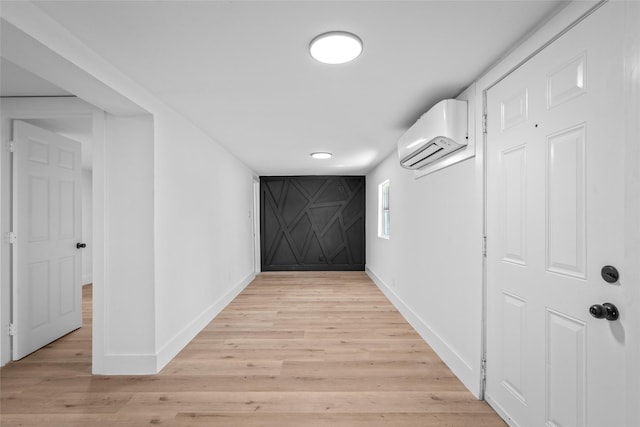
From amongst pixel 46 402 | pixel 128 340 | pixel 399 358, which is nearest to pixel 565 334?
pixel 399 358

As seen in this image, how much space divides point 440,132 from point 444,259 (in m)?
1.13

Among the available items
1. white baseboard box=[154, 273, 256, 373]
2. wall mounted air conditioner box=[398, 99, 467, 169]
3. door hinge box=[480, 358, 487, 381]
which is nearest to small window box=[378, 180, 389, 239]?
wall mounted air conditioner box=[398, 99, 467, 169]

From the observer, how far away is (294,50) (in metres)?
1.79

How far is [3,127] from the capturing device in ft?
8.77

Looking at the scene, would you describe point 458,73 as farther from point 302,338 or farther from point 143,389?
point 143,389

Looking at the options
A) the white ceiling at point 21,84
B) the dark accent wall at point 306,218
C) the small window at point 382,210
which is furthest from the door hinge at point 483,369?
the dark accent wall at point 306,218

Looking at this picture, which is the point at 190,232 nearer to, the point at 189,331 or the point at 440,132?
the point at 189,331

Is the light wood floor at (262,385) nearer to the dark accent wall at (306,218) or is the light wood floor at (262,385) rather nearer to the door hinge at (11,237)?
the door hinge at (11,237)

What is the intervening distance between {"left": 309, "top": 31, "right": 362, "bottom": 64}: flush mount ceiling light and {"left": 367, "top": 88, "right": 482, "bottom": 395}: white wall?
1.06m

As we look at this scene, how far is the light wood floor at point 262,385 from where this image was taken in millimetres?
1952

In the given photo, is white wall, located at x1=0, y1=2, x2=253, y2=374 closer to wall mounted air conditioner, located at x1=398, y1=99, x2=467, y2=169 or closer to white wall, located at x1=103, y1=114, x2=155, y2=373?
white wall, located at x1=103, y1=114, x2=155, y2=373

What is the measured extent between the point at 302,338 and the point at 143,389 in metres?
1.49

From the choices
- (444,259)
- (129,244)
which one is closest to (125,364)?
(129,244)

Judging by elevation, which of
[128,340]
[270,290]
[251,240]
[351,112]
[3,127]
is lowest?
[270,290]
